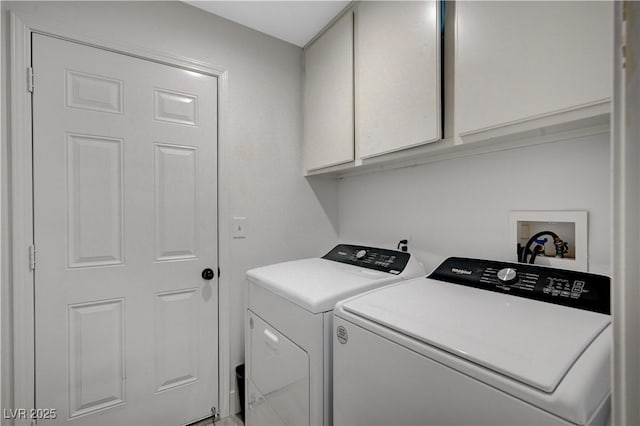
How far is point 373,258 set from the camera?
5.24ft

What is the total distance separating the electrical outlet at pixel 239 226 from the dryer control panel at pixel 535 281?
113 centimetres

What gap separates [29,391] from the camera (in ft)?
4.29

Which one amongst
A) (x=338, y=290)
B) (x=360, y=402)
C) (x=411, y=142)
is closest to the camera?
(x=360, y=402)

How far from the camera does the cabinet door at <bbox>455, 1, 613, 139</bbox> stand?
82 cm

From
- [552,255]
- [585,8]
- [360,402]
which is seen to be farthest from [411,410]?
[585,8]

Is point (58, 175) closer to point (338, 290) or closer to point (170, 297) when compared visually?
point (170, 297)

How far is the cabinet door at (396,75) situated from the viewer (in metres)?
1.21

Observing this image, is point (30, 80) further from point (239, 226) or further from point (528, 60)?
point (528, 60)

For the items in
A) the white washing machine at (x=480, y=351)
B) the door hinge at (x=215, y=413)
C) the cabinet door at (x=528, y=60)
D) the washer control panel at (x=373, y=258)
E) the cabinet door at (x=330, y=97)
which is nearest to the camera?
the white washing machine at (x=480, y=351)

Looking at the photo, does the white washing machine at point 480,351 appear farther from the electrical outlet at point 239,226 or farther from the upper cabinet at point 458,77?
the electrical outlet at point 239,226

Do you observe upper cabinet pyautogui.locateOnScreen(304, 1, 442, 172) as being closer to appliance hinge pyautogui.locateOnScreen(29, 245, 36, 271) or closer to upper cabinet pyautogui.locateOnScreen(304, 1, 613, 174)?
upper cabinet pyautogui.locateOnScreen(304, 1, 613, 174)

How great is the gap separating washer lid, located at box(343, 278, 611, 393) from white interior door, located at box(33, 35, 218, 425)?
3.69ft

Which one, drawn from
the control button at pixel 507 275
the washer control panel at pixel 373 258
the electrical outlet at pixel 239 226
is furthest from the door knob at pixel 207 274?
the control button at pixel 507 275

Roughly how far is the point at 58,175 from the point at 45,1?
778mm
